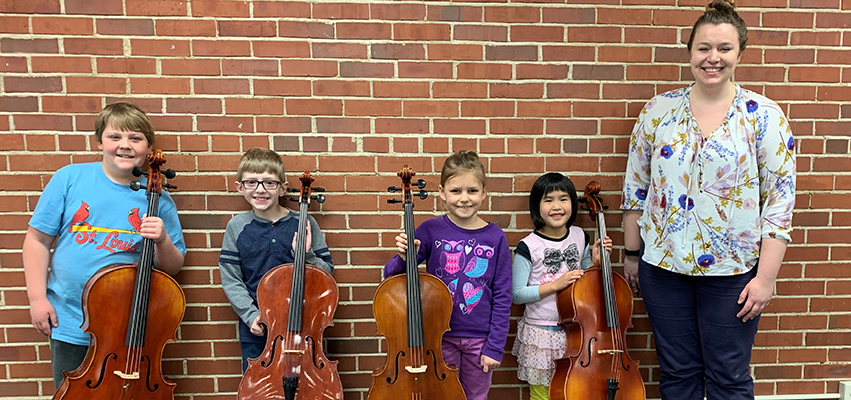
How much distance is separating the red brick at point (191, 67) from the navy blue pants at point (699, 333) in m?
2.23

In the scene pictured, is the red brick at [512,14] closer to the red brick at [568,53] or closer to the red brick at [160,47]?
the red brick at [568,53]

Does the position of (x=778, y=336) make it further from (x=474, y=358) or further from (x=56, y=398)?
(x=56, y=398)

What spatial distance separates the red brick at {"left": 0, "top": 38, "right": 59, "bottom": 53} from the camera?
7.63ft

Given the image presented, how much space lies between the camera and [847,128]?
2.58 meters

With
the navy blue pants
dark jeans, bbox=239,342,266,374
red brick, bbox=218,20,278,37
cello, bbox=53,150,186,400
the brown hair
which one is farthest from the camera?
red brick, bbox=218,20,278,37

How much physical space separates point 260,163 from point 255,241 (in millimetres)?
353

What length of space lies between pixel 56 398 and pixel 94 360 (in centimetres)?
18

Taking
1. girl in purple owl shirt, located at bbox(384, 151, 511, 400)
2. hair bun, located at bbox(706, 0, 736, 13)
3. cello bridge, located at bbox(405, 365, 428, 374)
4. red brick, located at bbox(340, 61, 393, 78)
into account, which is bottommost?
cello bridge, located at bbox(405, 365, 428, 374)

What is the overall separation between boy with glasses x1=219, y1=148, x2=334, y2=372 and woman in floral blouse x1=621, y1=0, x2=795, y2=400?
154 centimetres

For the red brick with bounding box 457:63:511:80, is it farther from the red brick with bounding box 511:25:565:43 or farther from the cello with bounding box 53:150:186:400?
the cello with bounding box 53:150:186:400

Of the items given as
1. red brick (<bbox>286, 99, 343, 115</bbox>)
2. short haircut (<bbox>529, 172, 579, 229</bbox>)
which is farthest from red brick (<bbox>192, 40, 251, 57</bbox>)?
short haircut (<bbox>529, 172, 579, 229</bbox>)

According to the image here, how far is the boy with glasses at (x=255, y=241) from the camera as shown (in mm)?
2223

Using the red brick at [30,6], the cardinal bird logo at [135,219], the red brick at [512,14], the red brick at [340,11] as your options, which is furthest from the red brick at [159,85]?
the red brick at [512,14]

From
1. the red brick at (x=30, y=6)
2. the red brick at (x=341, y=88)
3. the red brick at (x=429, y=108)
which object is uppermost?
the red brick at (x=30, y=6)
